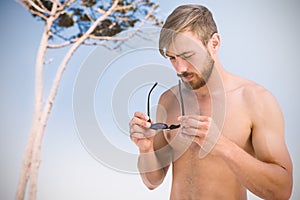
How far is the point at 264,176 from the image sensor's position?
36.3 inches

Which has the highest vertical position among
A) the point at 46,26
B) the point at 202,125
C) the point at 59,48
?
the point at 46,26

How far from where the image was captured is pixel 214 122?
1046 mm

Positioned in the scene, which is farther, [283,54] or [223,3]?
[223,3]

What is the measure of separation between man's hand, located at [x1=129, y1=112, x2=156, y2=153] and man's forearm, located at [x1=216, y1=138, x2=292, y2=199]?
8.0 inches

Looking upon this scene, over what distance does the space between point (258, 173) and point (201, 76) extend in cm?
36

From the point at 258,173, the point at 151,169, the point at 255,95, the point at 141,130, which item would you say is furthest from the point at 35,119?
the point at 258,173

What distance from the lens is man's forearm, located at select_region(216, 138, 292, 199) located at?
35.9 inches

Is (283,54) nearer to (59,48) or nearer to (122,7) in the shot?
(122,7)

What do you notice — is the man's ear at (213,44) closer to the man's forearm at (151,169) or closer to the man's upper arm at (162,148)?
the man's upper arm at (162,148)

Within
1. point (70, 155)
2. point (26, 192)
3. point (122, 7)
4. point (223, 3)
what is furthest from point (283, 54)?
point (26, 192)

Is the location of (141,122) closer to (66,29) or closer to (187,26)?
(187,26)

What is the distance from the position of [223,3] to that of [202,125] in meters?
1.63

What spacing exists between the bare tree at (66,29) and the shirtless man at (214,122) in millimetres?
1237

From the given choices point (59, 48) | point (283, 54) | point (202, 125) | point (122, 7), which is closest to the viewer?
point (202, 125)
